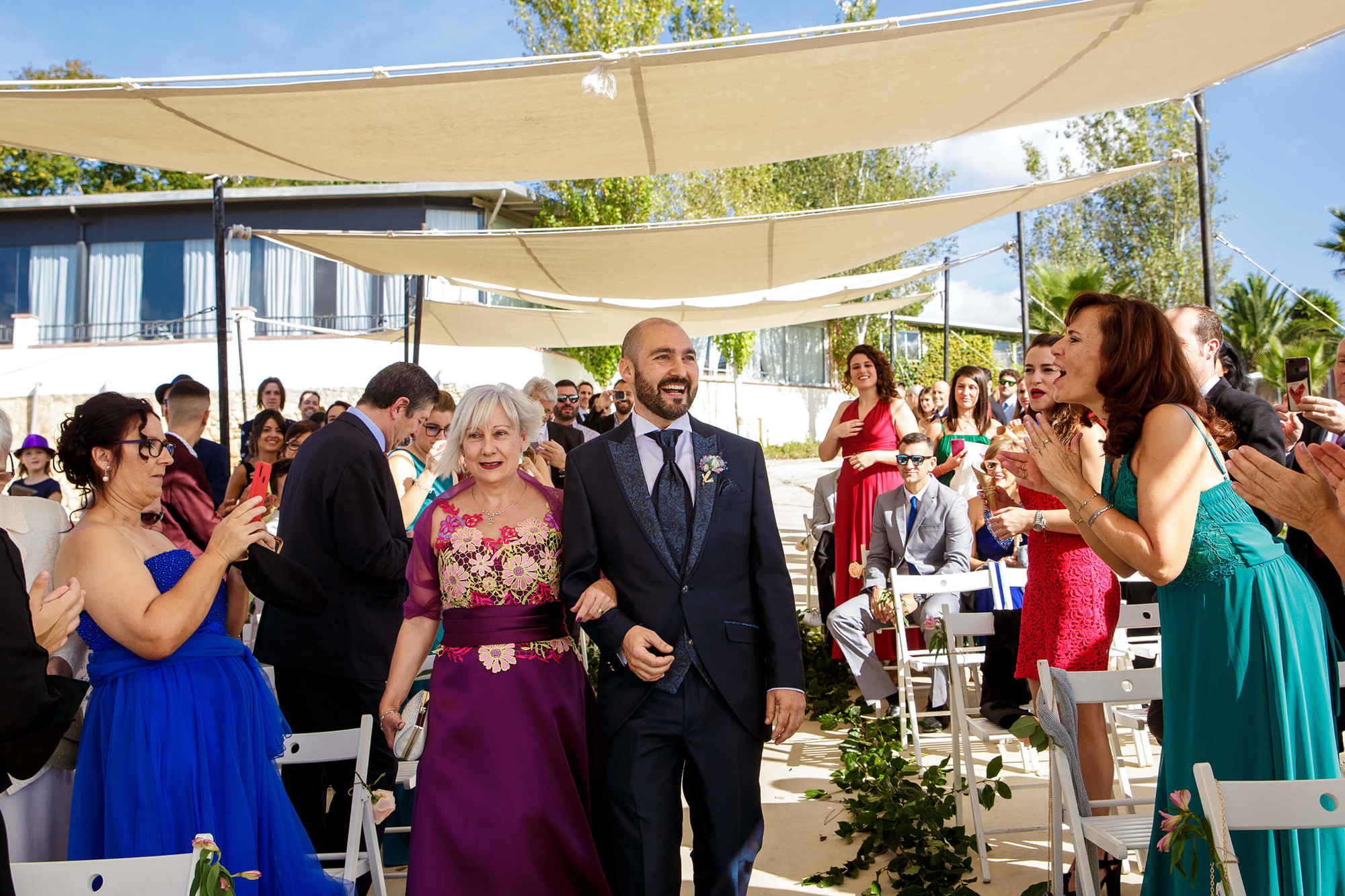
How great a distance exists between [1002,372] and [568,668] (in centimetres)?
635

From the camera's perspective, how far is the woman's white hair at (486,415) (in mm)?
2619

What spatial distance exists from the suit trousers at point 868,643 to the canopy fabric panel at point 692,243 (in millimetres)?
2325

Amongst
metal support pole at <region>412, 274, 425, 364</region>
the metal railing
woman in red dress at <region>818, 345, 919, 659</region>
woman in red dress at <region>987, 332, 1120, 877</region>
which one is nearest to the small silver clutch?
woman in red dress at <region>987, 332, 1120, 877</region>

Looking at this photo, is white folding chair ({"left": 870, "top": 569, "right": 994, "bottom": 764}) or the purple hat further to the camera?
the purple hat

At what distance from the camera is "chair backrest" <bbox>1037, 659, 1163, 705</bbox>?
2430 millimetres

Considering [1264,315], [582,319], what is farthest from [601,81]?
[1264,315]

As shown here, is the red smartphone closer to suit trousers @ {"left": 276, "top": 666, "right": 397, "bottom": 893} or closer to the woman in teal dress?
suit trousers @ {"left": 276, "top": 666, "right": 397, "bottom": 893}

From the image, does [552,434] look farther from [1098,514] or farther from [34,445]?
[1098,514]

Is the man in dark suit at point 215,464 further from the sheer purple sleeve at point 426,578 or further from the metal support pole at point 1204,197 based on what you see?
the metal support pole at point 1204,197

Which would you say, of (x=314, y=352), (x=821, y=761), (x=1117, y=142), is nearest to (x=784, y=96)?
(x=821, y=761)

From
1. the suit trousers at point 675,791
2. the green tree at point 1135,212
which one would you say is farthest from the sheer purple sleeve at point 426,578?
the green tree at point 1135,212

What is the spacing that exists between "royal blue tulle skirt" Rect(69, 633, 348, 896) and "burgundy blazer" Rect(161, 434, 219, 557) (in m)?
0.34

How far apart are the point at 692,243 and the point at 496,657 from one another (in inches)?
167

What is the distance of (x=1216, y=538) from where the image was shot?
201 cm
